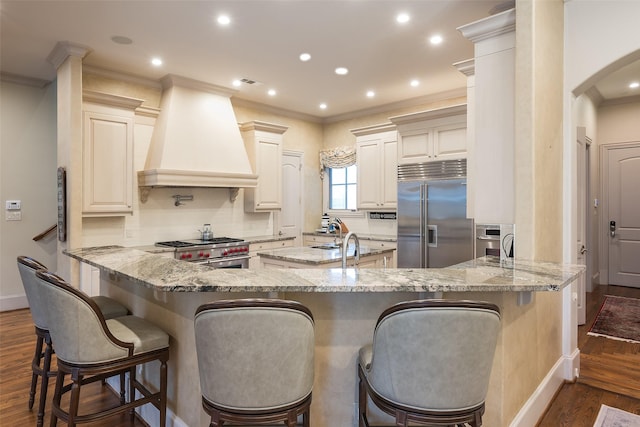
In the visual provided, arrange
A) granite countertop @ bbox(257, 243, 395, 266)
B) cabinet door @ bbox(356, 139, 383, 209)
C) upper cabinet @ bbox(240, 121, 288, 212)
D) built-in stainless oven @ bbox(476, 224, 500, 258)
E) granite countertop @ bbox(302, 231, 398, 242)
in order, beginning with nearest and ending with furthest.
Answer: granite countertop @ bbox(257, 243, 395, 266)
built-in stainless oven @ bbox(476, 224, 500, 258)
granite countertop @ bbox(302, 231, 398, 242)
upper cabinet @ bbox(240, 121, 288, 212)
cabinet door @ bbox(356, 139, 383, 209)

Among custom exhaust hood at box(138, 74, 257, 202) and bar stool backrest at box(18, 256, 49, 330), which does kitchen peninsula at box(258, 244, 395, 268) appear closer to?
custom exhaust hood at box(138, 74, 257, 202)

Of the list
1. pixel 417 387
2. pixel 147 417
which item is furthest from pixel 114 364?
pixel 417 387

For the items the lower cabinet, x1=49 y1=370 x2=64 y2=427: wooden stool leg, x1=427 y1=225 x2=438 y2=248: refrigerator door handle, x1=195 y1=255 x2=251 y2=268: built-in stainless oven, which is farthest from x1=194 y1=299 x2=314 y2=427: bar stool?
the lower cabinet

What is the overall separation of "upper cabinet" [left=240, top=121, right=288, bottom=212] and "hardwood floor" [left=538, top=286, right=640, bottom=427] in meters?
4.29

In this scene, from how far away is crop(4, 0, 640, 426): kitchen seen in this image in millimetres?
4523

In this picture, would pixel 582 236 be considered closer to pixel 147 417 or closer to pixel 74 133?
pixel 147 417

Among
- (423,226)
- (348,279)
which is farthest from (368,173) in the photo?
(348,279)

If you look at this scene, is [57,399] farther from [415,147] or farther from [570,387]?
[415,147]

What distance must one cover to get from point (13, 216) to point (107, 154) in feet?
5.86

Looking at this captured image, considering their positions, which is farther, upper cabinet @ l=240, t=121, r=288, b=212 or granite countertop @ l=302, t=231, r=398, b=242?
upper cabinet @ l=240, t=121, r=288, b=212

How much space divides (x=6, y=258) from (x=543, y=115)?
238 inches

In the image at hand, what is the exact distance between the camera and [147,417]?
2305 millimetres

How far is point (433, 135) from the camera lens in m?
4.85

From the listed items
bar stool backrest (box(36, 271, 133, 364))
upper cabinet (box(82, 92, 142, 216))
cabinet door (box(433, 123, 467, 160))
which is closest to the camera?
bar stool backrest (box(36, 271, 133, 364))
